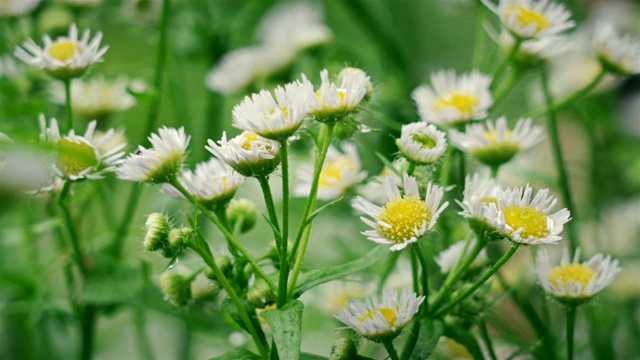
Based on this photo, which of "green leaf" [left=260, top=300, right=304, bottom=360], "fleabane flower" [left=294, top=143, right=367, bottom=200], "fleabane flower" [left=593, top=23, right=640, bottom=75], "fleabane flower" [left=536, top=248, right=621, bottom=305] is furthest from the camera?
"fleabane flower" [left=593, top=23, right=640, bottom=75]

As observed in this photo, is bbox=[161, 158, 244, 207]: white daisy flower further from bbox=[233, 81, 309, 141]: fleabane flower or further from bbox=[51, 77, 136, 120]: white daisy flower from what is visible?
bbox=[51, 77, 136, 120]: white daisy flower

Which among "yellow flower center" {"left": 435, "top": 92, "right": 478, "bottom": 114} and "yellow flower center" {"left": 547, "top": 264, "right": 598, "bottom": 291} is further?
"yellow flower center" {"left": 435, "top": 92, "right": 478, "bottom": 114}

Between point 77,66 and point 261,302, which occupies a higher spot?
point 77,66

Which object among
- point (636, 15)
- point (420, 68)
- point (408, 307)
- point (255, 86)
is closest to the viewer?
point (408, 307)

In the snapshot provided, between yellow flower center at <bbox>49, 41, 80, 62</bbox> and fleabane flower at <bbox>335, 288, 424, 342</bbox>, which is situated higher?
yellow flower center at <bbox>49, 41, 80, 62</bbox>

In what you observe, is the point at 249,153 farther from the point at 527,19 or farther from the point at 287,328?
the point at 527,19

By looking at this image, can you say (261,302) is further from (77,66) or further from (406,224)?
(77,66)

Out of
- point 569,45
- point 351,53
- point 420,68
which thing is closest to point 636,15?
point 420,68

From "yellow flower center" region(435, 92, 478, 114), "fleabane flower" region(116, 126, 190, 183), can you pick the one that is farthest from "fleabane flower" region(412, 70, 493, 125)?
"fleabane flower" region(116, 126, 190, 183)

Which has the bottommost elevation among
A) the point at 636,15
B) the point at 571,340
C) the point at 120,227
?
the point at 571,340
